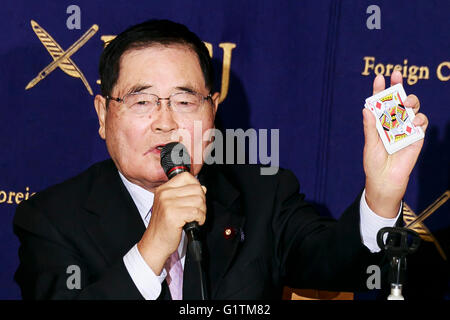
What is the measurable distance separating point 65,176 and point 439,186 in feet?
5.04

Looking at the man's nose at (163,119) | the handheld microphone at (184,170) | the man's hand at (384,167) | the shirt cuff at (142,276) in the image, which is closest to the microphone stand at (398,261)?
the man's hand at (384,167)

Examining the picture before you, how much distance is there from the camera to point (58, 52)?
238 cm

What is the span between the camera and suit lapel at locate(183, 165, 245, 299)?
5.95ft

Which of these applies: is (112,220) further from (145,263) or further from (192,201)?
(192,201)

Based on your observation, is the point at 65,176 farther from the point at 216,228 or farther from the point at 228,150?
the point at 216,228

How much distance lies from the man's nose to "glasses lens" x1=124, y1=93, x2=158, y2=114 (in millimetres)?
21

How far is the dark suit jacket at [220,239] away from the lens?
1.79 m

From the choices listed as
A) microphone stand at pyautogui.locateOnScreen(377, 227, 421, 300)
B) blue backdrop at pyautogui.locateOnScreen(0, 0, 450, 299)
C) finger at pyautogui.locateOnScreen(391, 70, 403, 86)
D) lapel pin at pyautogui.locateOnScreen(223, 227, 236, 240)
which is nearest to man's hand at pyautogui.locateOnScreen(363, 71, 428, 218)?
finger at pyautogui.locateOnScreen(391, 70, 403, 86)

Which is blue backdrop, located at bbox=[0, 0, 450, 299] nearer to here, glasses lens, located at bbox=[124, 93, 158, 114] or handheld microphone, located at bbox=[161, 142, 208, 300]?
glasses lens, located at bbox=[124, 93, 158, 114]

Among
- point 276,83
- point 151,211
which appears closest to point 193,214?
point 151,211

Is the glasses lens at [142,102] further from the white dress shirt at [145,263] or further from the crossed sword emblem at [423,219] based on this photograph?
the crossed sword emblem at [423,219]

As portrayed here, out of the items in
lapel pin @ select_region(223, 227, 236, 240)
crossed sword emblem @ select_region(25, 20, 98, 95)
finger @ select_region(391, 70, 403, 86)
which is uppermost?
crossed sword emblem @ select_region(25, 20, 98, 95)

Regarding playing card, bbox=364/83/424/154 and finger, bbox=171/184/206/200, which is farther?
playing card, bbox=364/83/424/154
